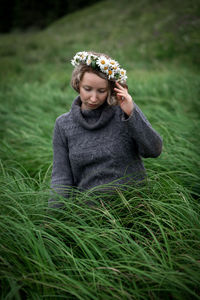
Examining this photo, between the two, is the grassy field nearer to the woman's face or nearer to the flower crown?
the woman's face

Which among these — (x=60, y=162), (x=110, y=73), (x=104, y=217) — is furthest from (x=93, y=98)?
(x=104, y=217)

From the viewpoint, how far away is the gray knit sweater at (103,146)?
1.36 m

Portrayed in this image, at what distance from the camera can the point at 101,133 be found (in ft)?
4.59

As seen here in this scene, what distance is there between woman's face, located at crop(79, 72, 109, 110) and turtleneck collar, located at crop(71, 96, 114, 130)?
0.16 ft

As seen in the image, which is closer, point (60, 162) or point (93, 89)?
point (93, 89)

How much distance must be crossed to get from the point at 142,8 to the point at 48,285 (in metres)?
14.6

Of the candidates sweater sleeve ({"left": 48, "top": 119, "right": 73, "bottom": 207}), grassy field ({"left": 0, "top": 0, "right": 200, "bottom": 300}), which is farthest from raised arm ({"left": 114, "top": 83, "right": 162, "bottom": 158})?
sweater sleeve ({"left": 48, "top": 119, "right": 73, "bottom": 207})

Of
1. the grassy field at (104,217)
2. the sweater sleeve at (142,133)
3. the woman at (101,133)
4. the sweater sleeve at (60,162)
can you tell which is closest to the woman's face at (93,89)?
the woman at (101,133)

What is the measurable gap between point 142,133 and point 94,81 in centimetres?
37

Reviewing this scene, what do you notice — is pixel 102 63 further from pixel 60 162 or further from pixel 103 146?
pixel 60 162

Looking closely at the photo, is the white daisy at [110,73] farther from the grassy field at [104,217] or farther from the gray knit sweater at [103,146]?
the grassy field at [104,217]

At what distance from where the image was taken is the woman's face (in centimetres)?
128

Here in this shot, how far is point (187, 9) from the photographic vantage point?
9617 millimetres

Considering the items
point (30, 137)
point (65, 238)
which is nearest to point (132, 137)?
point (65, 238)
